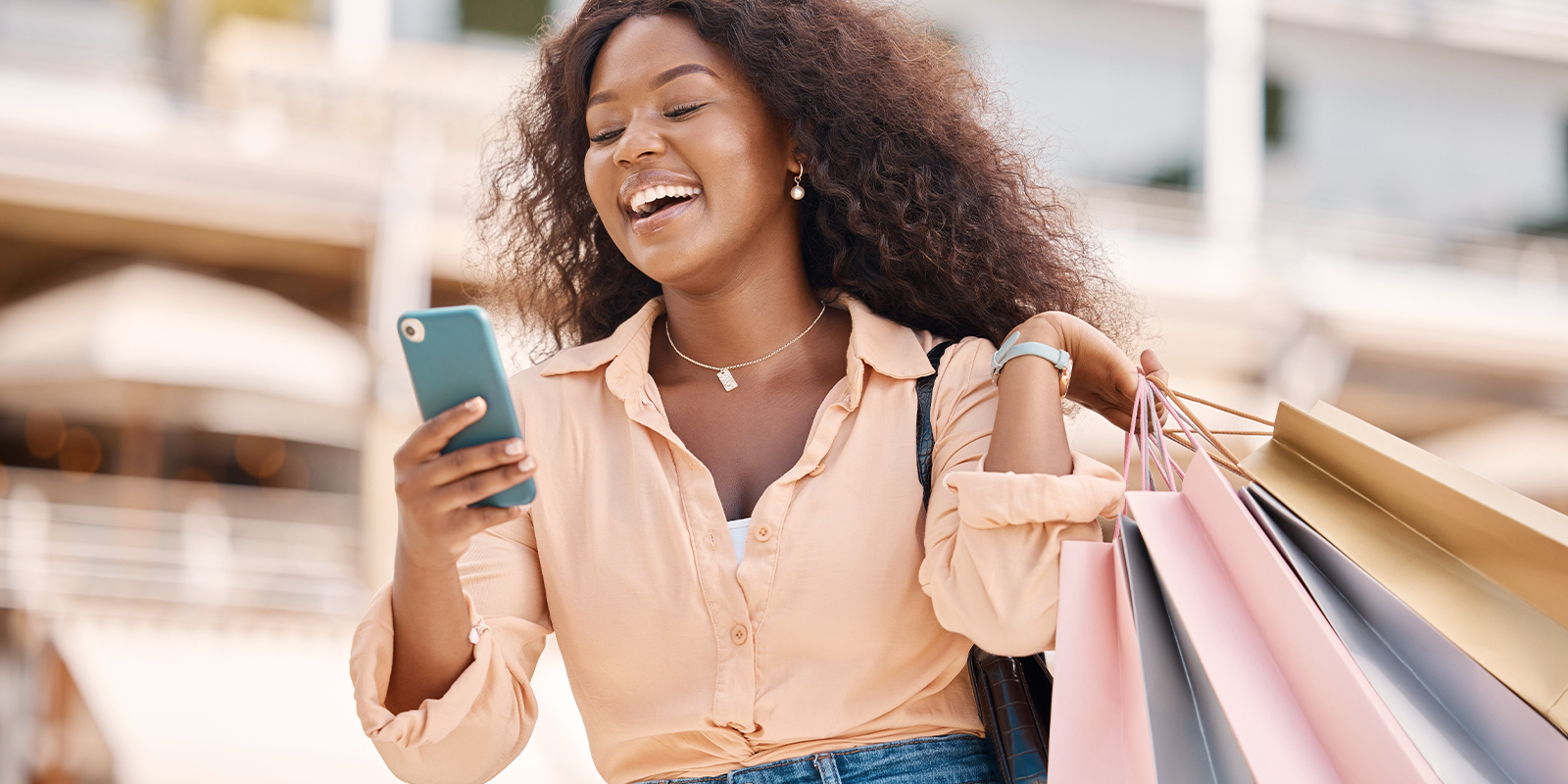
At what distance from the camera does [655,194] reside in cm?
184

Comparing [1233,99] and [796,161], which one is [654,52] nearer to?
[796,161]

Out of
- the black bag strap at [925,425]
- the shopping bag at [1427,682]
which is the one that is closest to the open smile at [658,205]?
the black bag strap at [925,425]

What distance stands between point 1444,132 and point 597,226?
1451 centimetres

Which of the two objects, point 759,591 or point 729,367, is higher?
point 729,367

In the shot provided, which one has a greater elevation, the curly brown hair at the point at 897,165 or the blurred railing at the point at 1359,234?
the blurred railing at the point at 1359,234

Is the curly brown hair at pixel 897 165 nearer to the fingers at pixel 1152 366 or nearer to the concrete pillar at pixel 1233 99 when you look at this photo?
the fingers at pixel 1152 366

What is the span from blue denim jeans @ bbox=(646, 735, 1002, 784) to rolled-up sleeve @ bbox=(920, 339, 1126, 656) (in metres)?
0.19

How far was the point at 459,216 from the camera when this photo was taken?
32.8 feet

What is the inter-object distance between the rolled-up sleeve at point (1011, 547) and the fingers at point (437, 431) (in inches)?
22.8

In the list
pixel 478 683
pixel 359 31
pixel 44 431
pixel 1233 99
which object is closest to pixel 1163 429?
pixel 478 683

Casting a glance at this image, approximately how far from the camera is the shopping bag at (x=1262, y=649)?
1195 mm

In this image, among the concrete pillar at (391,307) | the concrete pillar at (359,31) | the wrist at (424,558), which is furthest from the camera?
the concrete pillar at (359,31)

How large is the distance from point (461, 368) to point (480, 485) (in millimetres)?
134

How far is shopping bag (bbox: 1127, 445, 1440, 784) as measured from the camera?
120cm
